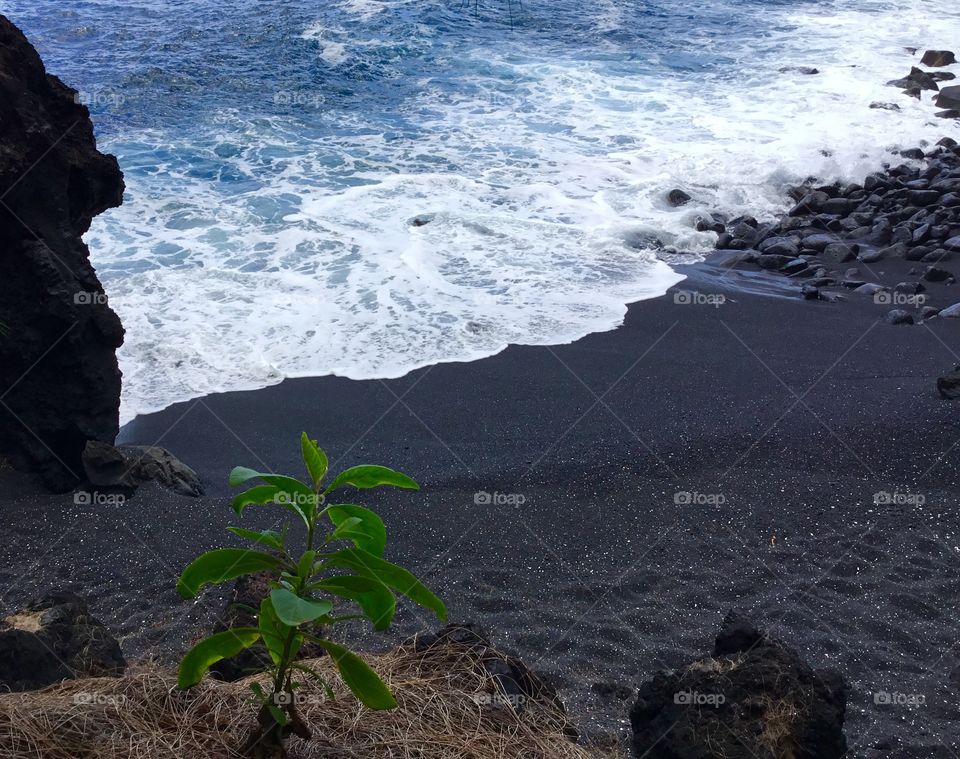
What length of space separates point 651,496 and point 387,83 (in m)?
13.2

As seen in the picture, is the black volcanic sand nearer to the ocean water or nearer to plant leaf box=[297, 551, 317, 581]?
the ocean water

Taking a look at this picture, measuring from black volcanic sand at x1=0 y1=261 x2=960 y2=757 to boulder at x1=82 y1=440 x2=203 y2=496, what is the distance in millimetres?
154

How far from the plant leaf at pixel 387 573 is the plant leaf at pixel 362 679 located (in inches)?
7.6

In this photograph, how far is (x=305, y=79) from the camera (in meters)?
17.1

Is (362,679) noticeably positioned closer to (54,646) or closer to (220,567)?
(220,567)

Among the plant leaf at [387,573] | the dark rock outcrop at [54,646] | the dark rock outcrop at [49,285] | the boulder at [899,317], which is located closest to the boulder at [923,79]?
the boulder at [899,317]

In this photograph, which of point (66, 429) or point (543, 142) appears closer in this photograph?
point (66, 429)

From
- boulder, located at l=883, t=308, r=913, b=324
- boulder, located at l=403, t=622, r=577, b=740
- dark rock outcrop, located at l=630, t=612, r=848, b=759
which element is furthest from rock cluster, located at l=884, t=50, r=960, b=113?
boulder, located at l=403, t=622, r=577, b=740

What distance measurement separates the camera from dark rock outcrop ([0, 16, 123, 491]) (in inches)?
220

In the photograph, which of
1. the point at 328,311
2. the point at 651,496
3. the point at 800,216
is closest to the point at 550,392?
the point at 651,496

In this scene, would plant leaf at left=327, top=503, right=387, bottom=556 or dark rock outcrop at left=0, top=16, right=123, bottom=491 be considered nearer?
plant leaf at left=327, top=503, right=387, bottom=556

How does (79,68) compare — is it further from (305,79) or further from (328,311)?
(328,311)

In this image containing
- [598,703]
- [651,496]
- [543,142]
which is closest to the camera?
[598,703]

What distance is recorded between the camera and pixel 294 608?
6.73ft
